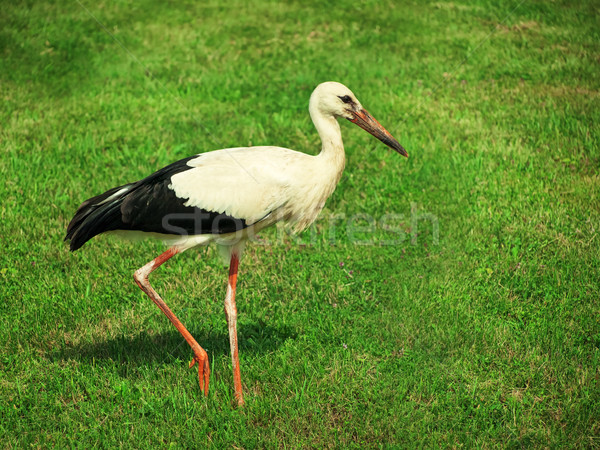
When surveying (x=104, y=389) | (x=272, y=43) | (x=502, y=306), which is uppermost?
(x=272, y=43)

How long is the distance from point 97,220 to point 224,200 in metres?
0.90

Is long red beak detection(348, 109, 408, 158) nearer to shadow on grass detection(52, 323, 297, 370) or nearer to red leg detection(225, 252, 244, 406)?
red leg detection(225, 252, 244, 406)

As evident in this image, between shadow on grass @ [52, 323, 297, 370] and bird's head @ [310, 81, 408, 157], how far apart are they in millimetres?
1577

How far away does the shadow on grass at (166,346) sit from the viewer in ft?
13.9

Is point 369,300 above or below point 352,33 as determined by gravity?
below

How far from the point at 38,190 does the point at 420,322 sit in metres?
4.02

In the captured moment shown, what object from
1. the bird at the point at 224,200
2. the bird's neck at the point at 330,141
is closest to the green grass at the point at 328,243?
the bird at the point at 224,200

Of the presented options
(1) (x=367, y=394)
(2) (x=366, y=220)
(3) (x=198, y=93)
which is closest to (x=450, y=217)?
(2) (x=366, y=220)

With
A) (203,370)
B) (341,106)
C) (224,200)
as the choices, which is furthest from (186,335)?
(341,106)

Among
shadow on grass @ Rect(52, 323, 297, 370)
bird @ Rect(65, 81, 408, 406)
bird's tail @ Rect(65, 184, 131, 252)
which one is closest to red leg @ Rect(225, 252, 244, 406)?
bird @ Rect(65, 81, 408, 406)

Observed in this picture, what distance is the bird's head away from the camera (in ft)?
13.7

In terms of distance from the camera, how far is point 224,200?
399 cm

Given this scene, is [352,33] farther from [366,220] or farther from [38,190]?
[38,190]

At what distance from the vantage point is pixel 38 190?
19.9 feet
